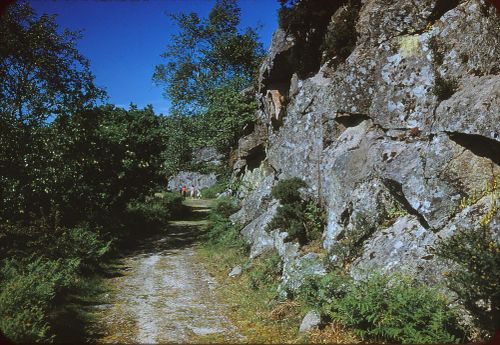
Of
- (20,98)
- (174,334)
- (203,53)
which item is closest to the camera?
(174,334)

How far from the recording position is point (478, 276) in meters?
5.77

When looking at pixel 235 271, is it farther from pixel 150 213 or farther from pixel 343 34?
pixel 150 213

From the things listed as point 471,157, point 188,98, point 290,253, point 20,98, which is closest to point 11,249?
point 20,98

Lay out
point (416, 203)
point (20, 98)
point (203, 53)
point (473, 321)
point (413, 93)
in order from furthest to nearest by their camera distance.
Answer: point (203, 53) < point (20, 98) < point (413, 93) < point (416, 203) < point (473, 321)

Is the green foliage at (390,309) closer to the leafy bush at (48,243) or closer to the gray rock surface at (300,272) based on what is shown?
the gray rock surface at (300,272)

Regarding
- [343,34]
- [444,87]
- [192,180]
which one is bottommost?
[192,180]

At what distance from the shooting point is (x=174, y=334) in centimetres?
775

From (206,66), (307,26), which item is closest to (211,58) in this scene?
(206,66)

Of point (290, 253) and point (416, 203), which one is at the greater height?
point (416, 203)

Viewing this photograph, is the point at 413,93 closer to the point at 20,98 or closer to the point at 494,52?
the point at 494,52

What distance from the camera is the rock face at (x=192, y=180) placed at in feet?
176

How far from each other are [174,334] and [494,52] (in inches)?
413

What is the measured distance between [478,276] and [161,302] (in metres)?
7.93

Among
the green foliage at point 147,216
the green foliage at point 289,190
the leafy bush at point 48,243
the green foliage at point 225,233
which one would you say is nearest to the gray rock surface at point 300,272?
the green foliage at point 289,190
